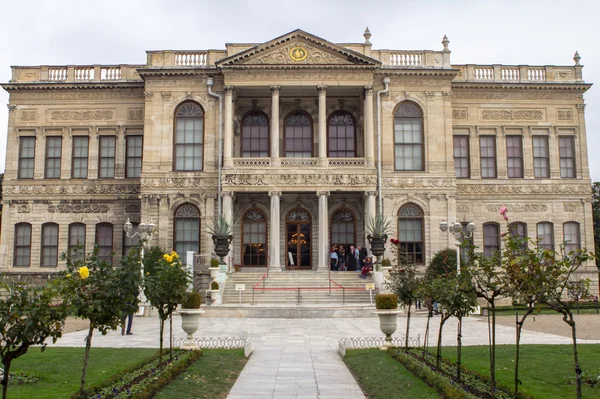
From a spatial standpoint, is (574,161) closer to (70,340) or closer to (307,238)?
(307,238)

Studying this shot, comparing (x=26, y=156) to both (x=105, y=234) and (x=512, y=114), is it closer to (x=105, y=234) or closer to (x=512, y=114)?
(x=105, y=234)

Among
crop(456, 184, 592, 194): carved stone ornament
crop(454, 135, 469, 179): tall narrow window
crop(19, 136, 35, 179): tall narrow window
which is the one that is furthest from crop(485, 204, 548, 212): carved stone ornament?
crop(19, 136, 35, 179): tall narrow window

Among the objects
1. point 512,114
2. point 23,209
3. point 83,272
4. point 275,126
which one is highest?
point 512,114

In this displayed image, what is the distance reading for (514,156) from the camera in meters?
38.5

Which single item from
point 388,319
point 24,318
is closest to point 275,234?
point 388,319

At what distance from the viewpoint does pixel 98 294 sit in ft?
30.1

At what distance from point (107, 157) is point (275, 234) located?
39.3 feet

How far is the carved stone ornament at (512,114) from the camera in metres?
38.5

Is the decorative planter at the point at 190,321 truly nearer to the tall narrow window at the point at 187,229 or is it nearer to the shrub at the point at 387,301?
the shrub at the point at 387,301

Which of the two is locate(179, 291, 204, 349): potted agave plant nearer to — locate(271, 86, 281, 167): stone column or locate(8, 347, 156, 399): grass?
locate(8, 347, 156, 399): grass

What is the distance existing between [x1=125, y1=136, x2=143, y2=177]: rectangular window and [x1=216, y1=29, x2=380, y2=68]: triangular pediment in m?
7.47

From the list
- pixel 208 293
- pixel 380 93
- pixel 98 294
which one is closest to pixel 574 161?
pixel 380 93

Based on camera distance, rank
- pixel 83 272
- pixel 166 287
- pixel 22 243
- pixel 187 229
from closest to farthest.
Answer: pixel 83 272
pixel 166 287
pixel 187 229
pixel 22 243

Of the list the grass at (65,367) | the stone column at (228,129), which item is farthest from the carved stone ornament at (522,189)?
the grass at (65,367)
